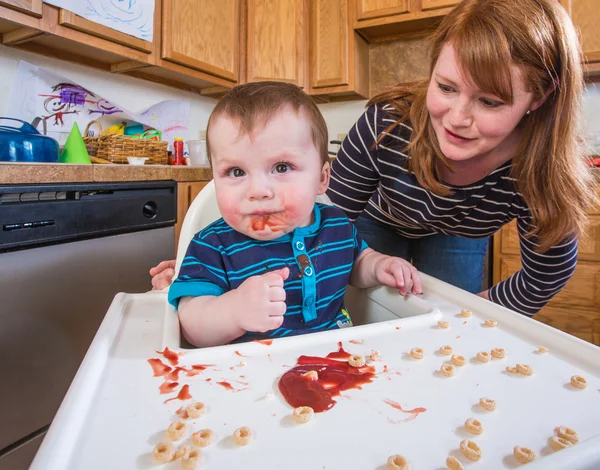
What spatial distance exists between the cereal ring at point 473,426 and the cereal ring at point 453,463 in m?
0.04

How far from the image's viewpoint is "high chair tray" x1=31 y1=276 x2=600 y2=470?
1.01ft

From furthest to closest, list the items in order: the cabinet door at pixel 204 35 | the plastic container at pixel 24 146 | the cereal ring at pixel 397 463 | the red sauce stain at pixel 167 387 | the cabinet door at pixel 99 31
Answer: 1. the cabinet door at pixel 204 35
2. the cabinet door at pixel 99 31
3. the plastic container at pixel 24 146
4. the red sauce stain at pixel 167 387
5. the cereal ring at pixel 397 463

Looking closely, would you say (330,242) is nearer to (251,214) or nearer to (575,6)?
(251,214)

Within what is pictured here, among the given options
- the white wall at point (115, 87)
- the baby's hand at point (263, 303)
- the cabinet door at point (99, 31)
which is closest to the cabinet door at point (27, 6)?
the cabinet door at point (99, 31)

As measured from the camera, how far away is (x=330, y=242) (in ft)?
2.54

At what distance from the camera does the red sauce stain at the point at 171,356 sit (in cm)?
45

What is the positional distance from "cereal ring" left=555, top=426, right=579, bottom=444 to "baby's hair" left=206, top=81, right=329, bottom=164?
1.60 ft

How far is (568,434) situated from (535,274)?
28.8 inches

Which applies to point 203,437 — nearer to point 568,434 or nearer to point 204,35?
point 568,434

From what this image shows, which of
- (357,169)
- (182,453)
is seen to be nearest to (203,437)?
(182,453)

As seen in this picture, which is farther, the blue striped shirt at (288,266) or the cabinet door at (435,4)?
the cabinet door at (435,4)

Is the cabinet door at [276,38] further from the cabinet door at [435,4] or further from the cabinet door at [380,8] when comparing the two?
the cabinet door at [435,4]

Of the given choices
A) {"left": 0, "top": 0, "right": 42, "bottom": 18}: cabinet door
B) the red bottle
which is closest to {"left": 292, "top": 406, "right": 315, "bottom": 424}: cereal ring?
{"left": 0, "top": 0, "right": 42, "bottom": 18}: cabinet door

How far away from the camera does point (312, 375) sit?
42 cm
